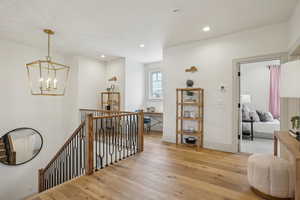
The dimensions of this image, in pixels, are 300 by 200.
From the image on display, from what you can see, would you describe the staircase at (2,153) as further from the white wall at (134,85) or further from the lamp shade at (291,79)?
the lamp shade at (291,79)

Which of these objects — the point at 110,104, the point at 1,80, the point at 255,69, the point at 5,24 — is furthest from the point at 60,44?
the point at 255,69

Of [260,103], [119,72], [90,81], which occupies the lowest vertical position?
[260,103]

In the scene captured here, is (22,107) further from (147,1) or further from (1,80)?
(147,1)

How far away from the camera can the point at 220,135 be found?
12.9 ft

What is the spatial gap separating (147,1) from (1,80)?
450cm

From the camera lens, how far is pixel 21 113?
4629mm

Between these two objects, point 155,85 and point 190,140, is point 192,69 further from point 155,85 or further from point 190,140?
point 155,85

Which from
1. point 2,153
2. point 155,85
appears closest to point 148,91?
point 155,85

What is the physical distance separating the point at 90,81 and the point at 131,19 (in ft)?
12.0

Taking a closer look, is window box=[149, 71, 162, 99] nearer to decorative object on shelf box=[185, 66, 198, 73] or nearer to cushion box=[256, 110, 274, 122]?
decorative object on shelf box=[185, 66, 198, 73]

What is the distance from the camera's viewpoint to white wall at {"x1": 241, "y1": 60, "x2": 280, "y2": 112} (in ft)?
20.5

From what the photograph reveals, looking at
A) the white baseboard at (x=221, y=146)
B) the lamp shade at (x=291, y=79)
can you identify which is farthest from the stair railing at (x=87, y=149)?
the lamp shade at (x=291, y=79)

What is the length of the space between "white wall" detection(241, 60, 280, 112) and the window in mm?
3543

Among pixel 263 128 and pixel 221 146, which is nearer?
pixel 221 146
